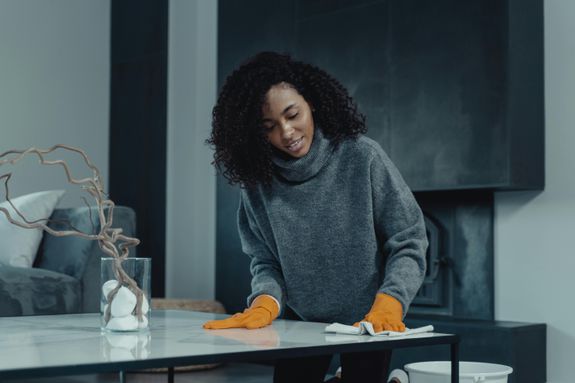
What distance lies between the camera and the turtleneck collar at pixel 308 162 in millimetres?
1847

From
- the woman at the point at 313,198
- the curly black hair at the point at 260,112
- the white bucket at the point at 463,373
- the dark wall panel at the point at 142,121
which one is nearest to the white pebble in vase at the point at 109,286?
the woman at the point at 313,198

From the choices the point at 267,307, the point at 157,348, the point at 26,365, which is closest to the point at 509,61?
the point at 267,307

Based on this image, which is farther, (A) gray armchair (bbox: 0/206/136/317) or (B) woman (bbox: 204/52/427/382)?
(A) gray armchair (bbox: 0/206/136/317)

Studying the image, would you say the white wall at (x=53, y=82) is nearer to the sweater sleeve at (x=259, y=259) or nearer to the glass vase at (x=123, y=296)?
the sweater sleeve at (x=259, y=259)

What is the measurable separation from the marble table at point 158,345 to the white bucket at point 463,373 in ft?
1.99

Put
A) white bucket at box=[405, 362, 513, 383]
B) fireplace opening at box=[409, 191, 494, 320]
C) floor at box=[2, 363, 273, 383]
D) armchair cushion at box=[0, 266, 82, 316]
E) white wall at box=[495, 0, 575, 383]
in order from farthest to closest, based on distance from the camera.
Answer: floor at box=[2, 363, 273, 383] → fireplace opening at box=[409, 191, 494, 320] → white wall at box=[495, 0, 575, 383] → armchair cushion at box=[0, 266, 82, 316] → white bucket at box=[405, 362, 513, 383]

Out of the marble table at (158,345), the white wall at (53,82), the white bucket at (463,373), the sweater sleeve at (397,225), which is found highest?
the white wall at (53,82)

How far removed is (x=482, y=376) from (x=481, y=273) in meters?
1.49

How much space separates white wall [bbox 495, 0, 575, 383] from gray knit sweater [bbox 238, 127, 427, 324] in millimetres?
1678

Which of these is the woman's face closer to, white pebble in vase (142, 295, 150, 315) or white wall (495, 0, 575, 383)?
white pebble in vase (142, 295, 150, 315)

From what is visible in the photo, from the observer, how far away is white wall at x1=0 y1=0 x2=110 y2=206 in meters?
5.02

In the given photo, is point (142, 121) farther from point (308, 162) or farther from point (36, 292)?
point (308, 162)

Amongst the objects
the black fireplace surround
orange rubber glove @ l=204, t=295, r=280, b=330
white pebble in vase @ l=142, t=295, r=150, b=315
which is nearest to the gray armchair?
the black fireplace surround

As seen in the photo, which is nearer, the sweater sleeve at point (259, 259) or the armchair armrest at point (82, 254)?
the sweater sleeve at point (259, 259)
